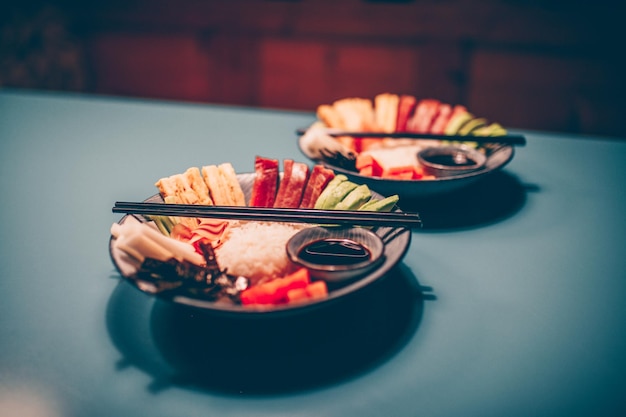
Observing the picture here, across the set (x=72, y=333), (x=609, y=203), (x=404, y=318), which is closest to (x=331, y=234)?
(x=404, y=318)

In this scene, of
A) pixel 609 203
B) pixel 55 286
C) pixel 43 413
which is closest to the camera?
pixel 43 413

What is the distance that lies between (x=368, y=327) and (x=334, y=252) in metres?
0.19

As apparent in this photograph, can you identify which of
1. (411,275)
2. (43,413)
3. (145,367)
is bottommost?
(43,413)

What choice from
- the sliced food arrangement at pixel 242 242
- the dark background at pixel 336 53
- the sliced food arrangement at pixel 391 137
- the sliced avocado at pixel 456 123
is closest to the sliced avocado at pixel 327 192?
the sliced food arrangement at pixel 242 242

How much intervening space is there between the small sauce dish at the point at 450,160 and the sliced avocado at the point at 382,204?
1.48 ft

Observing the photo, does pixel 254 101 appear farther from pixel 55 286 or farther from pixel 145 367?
pixel 145 367

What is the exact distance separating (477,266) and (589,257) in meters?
0.34

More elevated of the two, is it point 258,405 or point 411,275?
point 411,275

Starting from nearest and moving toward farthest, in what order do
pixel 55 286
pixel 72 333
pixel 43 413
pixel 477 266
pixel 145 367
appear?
pixel 43 413
pixel 145 367
pixel 72 333
pixel 55 286
pixel 477 266

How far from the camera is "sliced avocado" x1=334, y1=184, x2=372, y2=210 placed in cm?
149

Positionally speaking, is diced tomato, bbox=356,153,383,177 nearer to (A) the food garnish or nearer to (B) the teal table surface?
(A) the food garnish

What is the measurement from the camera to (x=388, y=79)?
4590mm

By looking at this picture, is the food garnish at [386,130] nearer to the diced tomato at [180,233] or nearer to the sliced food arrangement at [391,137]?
the sliced food arrangement at [391,137]

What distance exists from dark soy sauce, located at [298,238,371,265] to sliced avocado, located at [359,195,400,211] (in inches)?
8.1
